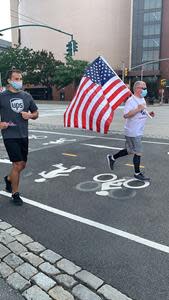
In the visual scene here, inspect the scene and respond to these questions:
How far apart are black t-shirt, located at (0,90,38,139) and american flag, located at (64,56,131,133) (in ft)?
5.02

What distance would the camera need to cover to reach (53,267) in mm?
3088

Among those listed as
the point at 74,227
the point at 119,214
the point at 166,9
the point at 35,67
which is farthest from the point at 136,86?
the point at 166,9

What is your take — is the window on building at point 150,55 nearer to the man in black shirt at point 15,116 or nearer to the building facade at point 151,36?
the building facade at point 151,36

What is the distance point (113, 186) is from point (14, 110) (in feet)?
7.16

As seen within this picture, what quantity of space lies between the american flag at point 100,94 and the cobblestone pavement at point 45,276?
2.99 metres

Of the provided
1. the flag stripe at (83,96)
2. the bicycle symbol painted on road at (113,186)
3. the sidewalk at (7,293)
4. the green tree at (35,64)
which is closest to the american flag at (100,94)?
the flag stripe at (83,96)

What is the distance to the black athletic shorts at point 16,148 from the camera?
15.1 feet

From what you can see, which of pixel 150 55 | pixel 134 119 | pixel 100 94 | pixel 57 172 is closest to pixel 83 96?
pixel 100 94

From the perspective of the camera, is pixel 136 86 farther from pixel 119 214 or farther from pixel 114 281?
pixel 114 281

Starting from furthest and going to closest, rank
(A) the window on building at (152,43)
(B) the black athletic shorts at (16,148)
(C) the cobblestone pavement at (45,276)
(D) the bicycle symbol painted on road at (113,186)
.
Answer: (A) the window on building at (152,43)
(D) the bicycle symbol painted on road at (113,186)
(B) the black athletic shorts at (16,148)
(C) the cobblestone pavement at (45,276)

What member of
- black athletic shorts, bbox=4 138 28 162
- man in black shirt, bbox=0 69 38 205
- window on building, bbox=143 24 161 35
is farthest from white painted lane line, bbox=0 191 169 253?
window on building, bbox=143 24 161 35

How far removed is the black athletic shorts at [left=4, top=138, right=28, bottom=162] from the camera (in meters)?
4.61

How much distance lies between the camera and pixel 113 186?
5570 millimetres

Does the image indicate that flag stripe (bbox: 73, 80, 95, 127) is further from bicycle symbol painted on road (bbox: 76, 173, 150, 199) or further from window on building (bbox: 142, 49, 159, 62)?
window on building (bbox: 142, 49, 159, 62)
